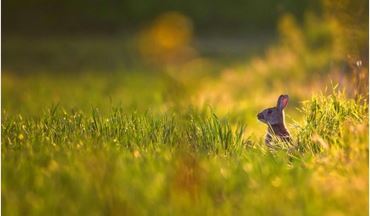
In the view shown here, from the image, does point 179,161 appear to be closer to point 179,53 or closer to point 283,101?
point 179,53

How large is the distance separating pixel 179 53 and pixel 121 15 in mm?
17825

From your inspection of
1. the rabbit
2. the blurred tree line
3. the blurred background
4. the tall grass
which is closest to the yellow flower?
the tall grass

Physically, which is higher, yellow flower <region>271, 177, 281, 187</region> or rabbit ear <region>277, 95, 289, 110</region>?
rabbit ear <region>277, 95, 289, 110</region>

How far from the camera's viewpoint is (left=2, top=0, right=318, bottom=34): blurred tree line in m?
21.8

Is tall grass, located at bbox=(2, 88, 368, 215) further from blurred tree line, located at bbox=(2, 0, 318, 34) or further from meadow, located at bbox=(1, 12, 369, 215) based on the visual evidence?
blurred tree line, located at bbox=(2, 0, 318, 34)

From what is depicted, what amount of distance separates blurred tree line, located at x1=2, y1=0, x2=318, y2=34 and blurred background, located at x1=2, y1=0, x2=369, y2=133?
0.10 ft

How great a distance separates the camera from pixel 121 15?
75.0 ft

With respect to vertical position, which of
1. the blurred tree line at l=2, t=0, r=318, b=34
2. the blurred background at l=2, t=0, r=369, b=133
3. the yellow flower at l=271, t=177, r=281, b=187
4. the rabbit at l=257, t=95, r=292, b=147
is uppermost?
the blurred tree line at l=2, t=0, r=318, b=34

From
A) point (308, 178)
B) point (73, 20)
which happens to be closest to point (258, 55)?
point (73, 20)

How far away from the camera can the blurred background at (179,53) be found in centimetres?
665

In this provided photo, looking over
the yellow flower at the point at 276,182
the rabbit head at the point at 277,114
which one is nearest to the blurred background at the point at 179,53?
the rabbit head at the point at 277,114

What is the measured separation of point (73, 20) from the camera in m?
22.3

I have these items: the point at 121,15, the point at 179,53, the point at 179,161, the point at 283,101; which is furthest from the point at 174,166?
the point at 121,15

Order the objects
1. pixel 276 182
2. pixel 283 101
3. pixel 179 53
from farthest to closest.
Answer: pixel 283 101
pixel 179 53
pixel 276 182
